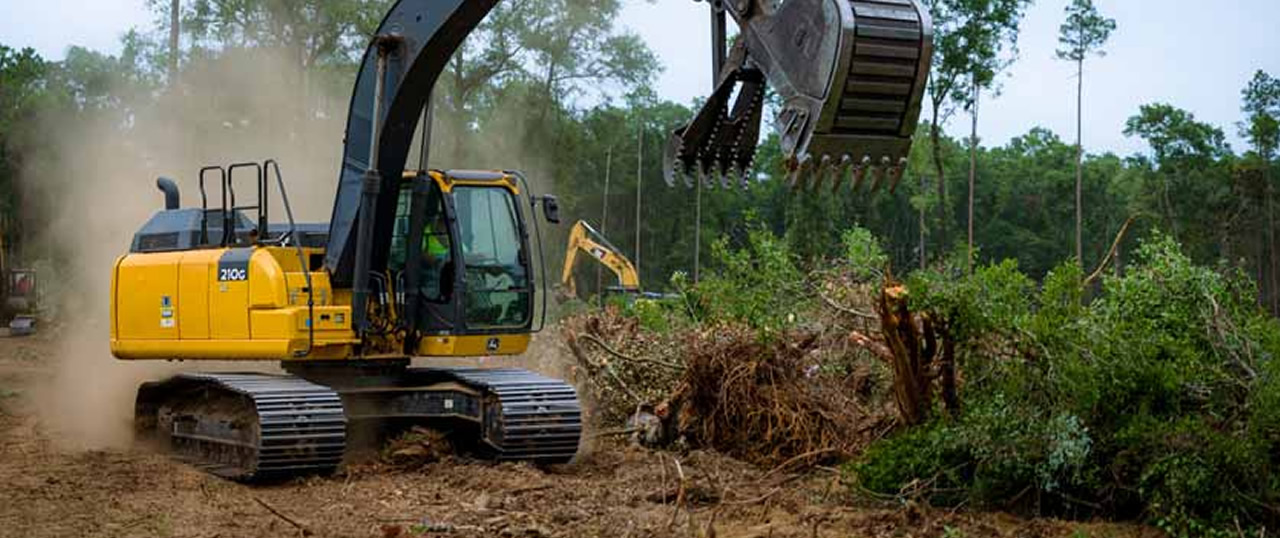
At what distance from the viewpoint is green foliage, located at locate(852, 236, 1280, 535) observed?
8070 millimetres

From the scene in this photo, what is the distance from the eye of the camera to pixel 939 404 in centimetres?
988

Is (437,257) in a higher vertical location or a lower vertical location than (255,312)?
higher

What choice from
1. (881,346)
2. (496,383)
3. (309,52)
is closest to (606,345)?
(496,383)

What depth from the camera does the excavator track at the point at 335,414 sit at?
10.4 meters

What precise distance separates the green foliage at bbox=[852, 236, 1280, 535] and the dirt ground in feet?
1.01

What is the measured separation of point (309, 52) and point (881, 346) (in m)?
25.2

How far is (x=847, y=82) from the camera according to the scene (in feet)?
21.7

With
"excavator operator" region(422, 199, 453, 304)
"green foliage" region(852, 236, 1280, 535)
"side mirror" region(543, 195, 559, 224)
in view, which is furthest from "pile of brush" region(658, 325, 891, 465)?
"excavator operator" region(422, 199, 453, 304)

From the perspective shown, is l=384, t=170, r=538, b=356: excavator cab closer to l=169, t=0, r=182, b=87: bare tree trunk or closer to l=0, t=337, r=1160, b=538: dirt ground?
l=0, t=337, r=1160, b=538: dirt ground

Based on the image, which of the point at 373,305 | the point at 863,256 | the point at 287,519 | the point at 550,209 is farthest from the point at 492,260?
the point at 287,519

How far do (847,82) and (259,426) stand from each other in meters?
5.52

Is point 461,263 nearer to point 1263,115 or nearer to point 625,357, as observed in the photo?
point 625,357

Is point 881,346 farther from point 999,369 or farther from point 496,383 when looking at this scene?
point 496,383

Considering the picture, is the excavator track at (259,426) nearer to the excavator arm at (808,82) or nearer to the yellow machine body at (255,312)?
the yellow machine body at (255,312)
